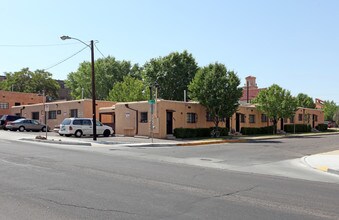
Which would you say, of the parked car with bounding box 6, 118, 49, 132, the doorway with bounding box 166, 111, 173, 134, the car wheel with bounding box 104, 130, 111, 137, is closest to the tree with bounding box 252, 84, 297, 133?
the doorway with bounding box 166, 111, 173, 134

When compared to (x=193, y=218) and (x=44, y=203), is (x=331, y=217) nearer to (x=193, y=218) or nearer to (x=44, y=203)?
(x=193, y=218)

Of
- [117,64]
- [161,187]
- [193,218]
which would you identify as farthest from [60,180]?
[117,64]

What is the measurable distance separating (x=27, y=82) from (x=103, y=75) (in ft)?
57.5

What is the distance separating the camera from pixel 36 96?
64500 millimetres

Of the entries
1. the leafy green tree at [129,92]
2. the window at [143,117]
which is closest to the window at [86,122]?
the window at [143,117]

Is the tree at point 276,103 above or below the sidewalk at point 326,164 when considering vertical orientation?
above

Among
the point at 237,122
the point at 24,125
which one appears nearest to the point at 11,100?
the point at 24,125

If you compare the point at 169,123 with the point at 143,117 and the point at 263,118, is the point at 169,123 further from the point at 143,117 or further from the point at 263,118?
the point at 263,118

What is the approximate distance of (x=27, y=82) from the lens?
8362 centimetres

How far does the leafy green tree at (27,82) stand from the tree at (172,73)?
31092 millimetres

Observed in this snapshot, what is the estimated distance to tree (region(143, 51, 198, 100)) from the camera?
62.7 metres

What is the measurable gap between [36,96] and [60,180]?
187 feet

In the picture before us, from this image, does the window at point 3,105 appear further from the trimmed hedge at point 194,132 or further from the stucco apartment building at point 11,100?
the trimmed hedge at point 194,132

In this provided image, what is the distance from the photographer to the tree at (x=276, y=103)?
45.7 metres
